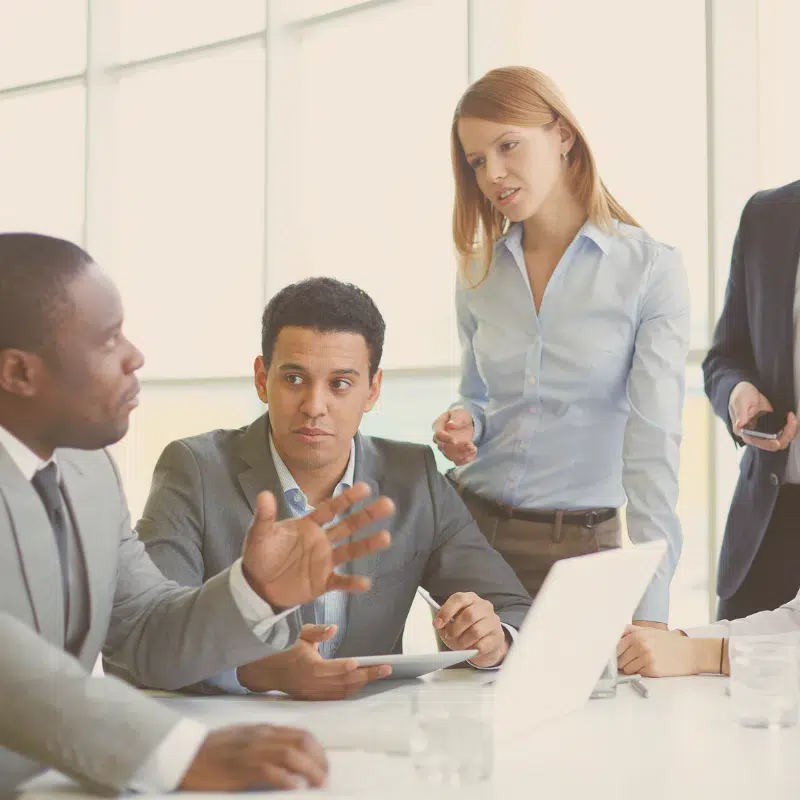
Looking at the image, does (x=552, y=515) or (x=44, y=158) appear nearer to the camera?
(x=552, y=515)

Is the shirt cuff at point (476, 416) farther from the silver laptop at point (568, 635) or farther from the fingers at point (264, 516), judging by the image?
the fingers at point (264, 516)

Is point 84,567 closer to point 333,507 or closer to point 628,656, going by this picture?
point 333,507

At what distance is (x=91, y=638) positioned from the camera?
99cm

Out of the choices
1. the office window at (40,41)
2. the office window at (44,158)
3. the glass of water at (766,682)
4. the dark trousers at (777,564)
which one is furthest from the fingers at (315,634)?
the office window at (40,41)

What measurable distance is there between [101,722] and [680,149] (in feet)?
9.19

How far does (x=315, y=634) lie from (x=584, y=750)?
1.49 feet

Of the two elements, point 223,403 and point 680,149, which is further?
point 223,403

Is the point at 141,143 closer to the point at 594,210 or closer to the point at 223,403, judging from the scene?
the point at 223,403

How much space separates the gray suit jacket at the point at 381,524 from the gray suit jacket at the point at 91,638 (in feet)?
1.26

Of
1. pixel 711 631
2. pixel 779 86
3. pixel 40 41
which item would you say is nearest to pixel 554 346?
pixel 711 631

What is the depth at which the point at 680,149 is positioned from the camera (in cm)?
318

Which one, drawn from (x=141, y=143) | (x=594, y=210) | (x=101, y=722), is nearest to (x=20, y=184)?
(x=141, y=143)

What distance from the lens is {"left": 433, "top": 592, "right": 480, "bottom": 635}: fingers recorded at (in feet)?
4.62

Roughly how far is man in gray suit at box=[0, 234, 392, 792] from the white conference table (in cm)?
5
